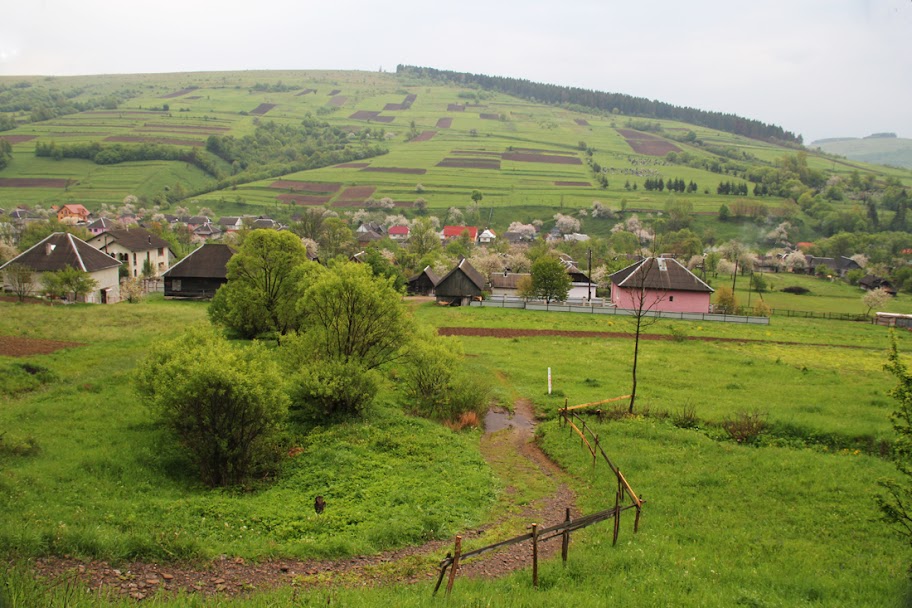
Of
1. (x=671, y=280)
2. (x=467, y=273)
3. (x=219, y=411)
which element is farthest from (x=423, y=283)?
(x=219, y=411)

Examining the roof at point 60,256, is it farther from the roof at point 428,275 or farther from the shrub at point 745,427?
the shrub at point 745,427

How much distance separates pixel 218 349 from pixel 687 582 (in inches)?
497

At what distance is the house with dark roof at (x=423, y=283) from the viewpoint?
230 ft

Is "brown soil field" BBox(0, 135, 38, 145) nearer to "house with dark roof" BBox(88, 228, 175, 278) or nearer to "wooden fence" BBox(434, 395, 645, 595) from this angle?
"house with dark roof" BBox(88, 228, 175, 278)

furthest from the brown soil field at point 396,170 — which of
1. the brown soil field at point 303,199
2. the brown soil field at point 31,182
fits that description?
the brown soil field at point 31,182

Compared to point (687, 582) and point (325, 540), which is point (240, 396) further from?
point (687, 582)

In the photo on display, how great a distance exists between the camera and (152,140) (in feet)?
502

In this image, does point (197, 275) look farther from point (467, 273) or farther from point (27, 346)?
point (27, 346)

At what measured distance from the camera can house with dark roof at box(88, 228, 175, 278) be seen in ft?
204

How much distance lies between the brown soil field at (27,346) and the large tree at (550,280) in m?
38.8

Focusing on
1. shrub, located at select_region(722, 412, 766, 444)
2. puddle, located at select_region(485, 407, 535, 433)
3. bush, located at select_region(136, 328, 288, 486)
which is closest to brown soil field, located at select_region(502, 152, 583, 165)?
puddle, located at select_region(485, 407, 535, 433)

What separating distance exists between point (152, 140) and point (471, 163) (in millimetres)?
79958

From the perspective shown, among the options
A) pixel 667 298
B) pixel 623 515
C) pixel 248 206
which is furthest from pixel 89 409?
pixel 248 206

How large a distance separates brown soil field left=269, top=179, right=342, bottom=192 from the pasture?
116 metres
